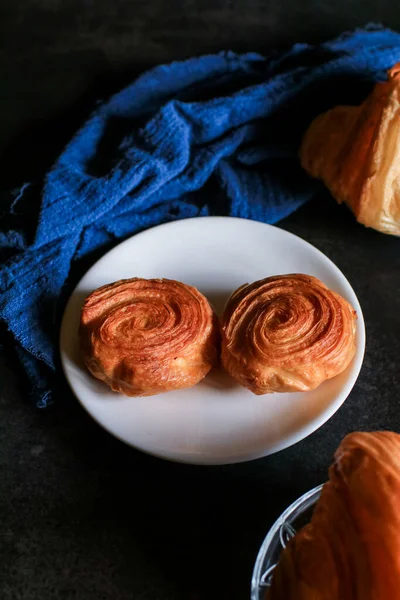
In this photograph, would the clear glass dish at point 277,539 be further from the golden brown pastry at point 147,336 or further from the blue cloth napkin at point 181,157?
the blue cloth napkin at point 181,157

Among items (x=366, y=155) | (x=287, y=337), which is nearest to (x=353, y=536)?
(x=287, y=337)

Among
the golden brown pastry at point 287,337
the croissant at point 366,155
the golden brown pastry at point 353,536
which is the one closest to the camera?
the golden brown pastry at point 353,536


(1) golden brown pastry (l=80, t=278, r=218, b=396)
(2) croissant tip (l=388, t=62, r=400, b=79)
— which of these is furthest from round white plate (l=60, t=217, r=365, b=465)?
(2) croissant tip (l=388, t=62, r=400, b=79)

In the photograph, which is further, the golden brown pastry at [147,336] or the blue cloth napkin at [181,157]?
the blue cloth napkin at [181,157]

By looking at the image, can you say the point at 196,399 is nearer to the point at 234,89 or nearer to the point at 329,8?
the point at 234,89

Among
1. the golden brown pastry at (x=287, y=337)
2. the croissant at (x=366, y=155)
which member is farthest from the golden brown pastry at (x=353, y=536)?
the croissant at (x=366, y=155)

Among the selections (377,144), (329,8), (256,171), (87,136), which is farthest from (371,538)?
(329,8)

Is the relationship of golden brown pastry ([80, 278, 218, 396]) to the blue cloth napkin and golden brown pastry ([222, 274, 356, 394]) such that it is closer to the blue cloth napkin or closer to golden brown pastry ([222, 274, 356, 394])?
golden brown pastry ([222, 274, 356, 394])
